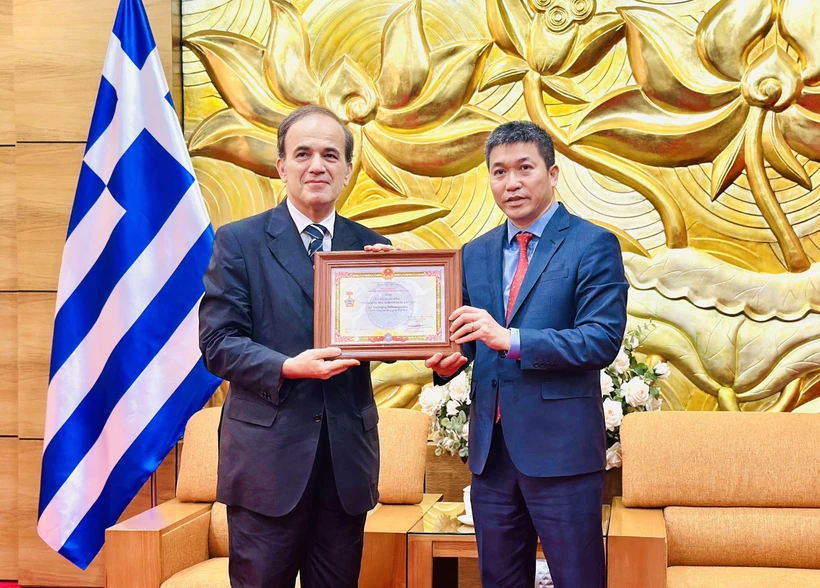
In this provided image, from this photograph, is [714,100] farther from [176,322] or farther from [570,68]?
[176,322]

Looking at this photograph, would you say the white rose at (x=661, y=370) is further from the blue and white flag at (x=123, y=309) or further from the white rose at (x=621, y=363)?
the blue and white flag at (x=123, y=309)

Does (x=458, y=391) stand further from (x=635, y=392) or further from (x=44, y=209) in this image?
(x=44, y=209)

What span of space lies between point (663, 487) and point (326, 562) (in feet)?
5.06

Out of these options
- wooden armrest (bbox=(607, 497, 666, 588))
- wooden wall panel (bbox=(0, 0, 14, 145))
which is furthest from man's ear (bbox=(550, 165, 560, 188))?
wooden wall panel (bbox=(0, 0, 14, 145))

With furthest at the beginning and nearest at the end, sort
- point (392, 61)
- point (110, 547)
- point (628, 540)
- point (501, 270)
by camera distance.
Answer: point (392, 61) < point (110, 547) < point (628, 540) < point (501, 270)

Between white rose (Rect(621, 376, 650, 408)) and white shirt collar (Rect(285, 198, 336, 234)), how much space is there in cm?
157

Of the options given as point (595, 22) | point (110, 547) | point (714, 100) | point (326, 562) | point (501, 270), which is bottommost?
point (110, 547)

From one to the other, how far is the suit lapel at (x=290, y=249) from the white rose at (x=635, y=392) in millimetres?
1636

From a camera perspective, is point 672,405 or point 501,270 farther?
point 672,405

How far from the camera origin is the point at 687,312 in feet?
12.0

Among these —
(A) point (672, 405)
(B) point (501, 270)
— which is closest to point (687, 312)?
(A) point (672, 405)

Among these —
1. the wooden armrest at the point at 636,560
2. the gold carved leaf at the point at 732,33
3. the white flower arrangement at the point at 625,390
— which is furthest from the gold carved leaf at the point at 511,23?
the wooden armrest at the point at 636,560

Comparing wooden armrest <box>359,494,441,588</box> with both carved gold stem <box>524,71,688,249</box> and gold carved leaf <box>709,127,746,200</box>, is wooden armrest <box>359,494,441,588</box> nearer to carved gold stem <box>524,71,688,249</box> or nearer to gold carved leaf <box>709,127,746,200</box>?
carved gold stem <box>524,71,688,249</box>

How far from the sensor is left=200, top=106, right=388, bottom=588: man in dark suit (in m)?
2.08
